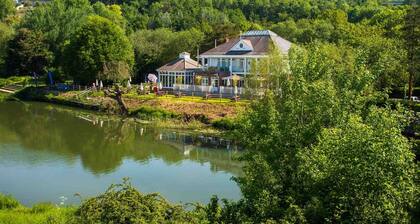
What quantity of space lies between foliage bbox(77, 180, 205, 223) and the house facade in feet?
132

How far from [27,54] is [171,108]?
33.6 metres

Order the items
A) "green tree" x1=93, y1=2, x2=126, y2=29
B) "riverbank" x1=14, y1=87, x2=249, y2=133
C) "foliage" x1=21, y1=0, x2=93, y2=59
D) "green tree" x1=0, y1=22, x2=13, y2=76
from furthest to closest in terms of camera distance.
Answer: "green tree" x1=93, y1=2, x2=126, y2=29, "foliage" x1=21, y1=0, x2=93, y2=59, "green tree" x1=0, y1=22, x2=13, y2=76, "riverbank" x1=14, y1=87, x2=249, y2=133

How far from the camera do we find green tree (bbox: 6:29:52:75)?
66438 mm

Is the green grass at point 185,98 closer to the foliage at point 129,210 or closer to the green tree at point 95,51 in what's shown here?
the green tree at point 95,51

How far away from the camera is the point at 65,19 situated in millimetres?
78562

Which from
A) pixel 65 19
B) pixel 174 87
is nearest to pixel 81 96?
pixel 174 87

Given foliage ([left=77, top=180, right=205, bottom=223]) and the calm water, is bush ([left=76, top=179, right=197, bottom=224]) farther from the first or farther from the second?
the calm water

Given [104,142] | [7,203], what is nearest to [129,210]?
[7,203]

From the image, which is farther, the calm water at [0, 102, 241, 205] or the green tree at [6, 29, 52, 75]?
the green tree at [6, 29, 52, 75]

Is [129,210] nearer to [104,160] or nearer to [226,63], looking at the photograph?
[104,160]

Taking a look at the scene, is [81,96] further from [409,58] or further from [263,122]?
[263,122]

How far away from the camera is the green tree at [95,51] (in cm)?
5491

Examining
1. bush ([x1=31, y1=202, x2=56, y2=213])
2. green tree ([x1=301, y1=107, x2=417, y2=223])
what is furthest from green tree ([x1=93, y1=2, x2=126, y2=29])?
green tree ([x1=301, y1=107, x2=417, y2=223])

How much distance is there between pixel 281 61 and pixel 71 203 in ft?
58.1
